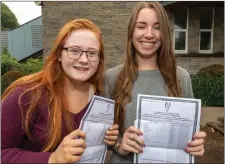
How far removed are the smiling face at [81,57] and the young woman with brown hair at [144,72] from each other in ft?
1.05

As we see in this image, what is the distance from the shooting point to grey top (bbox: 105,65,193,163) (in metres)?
2.05

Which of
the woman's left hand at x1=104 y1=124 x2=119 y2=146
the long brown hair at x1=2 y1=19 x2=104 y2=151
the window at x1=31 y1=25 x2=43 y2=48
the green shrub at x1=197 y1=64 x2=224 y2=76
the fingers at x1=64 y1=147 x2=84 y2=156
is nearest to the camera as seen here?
the fingers at x1=64 y1=147 x2=84 y2=156

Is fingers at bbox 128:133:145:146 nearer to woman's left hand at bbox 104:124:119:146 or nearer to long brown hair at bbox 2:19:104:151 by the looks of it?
woman's left hand at bbox 104:124:119:146

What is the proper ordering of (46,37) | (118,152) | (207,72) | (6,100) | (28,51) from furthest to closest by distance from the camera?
1. (28,51)
2. (46,37)
3. (207,72)
4. (118,152)
5. (6,100)

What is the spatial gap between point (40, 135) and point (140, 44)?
2.73 ft

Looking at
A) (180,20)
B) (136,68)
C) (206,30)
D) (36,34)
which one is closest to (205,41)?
(206,30)

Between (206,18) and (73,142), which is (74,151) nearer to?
(73,142)

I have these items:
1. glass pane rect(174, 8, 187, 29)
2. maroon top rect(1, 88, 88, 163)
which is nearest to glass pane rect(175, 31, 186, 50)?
glass pane rect(174, 8, 187, 29)

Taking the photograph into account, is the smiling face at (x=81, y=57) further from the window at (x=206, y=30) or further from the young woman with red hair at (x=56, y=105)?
the window at (x=206, y=30)

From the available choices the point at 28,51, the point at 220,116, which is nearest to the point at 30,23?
the point at 28,51

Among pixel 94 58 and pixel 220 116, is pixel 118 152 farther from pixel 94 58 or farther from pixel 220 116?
pixel 220 116

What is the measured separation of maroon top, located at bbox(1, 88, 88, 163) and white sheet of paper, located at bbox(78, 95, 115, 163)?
136 millimetres

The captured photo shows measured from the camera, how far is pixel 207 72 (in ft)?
38.9

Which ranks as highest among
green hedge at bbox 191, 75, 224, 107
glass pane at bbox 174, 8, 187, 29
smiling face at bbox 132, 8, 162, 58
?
glass pane at bbox 174, 8, 187, 29
